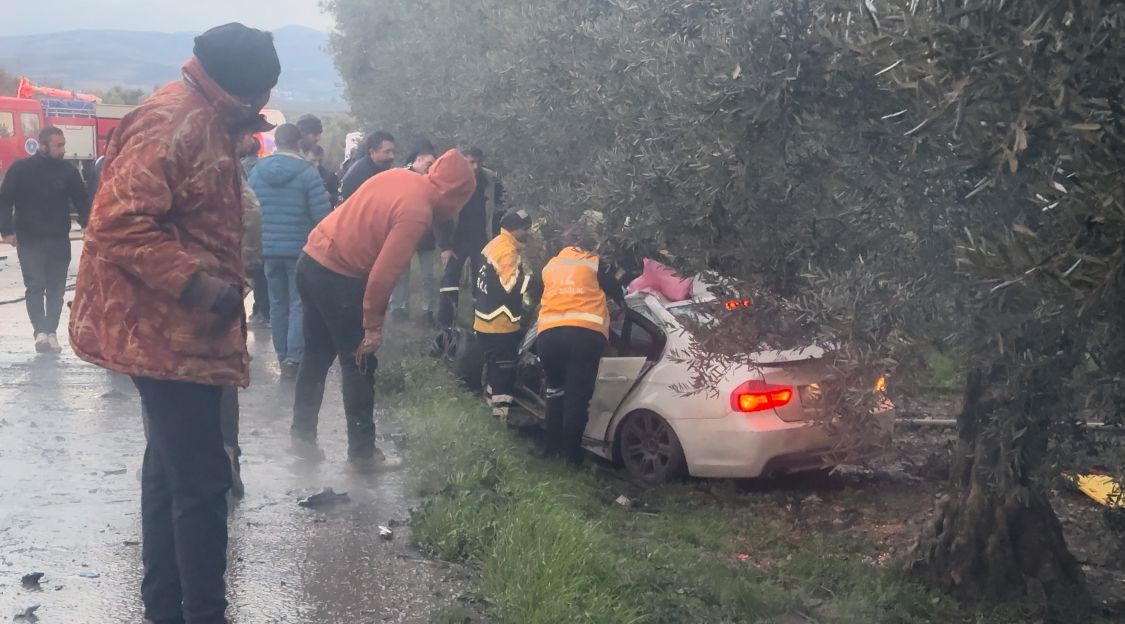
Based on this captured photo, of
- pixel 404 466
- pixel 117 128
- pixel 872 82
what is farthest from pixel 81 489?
pixel 872 82

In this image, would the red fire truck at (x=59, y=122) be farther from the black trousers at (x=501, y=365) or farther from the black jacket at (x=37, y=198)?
the black trousers at (x=501, y=365)

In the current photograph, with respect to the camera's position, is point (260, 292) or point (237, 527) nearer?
point (237, 527)

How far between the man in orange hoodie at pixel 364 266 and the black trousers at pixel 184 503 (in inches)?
92.3

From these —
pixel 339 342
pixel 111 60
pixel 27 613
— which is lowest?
pixel 27 613

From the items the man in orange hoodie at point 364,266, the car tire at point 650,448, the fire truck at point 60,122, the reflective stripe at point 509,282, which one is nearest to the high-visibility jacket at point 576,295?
the car tire at point 650,448

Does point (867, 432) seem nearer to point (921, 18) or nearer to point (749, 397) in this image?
point (921, 18)

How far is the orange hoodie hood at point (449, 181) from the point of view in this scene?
22.0 ft

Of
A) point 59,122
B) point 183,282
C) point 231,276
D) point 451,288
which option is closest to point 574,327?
point 231,276

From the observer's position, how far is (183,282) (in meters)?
3.83

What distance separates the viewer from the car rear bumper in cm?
734

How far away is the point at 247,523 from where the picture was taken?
19.1 ft

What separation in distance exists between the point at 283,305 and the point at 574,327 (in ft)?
10.3

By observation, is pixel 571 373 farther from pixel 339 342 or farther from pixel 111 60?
pixel 111 60

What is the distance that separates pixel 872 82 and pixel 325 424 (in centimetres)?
492
